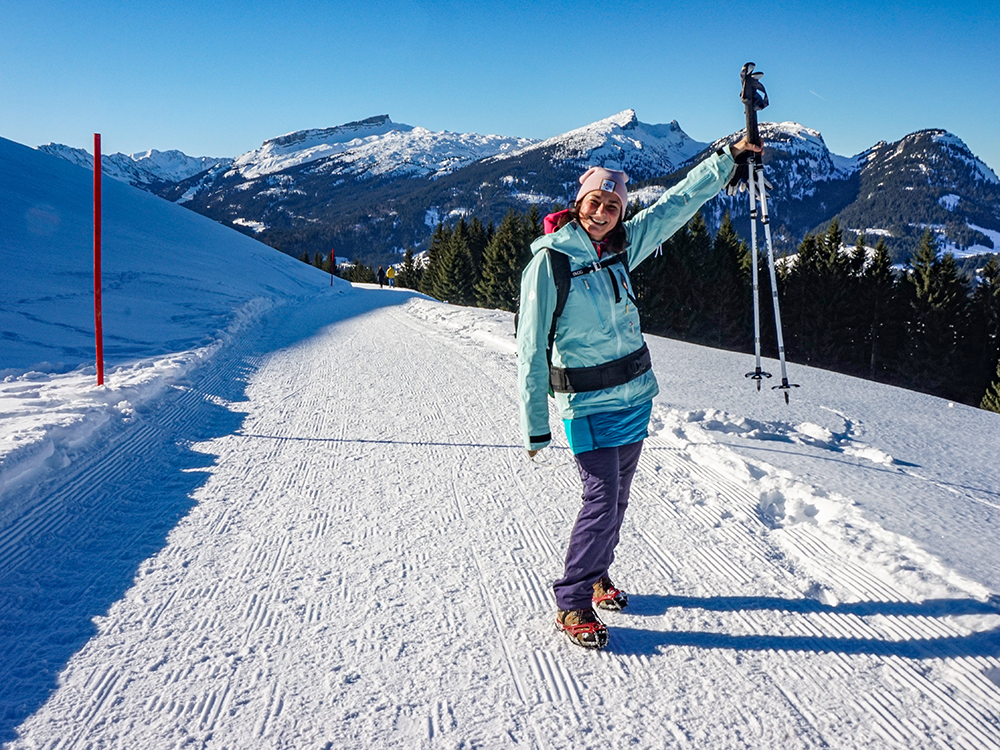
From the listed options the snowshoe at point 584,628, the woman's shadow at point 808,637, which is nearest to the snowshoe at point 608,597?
the woman's shadow at point 808,637

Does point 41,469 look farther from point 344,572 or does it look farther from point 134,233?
point 134,233

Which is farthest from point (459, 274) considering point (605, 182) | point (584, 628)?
point (584, 628)

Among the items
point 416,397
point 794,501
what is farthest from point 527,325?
point 416,397

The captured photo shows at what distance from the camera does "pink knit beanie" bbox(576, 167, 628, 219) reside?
267cm

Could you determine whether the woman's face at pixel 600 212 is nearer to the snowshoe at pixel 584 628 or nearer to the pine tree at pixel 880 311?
the snowshoe at pixel 584 628

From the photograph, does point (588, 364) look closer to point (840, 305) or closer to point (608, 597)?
point (608, 597)

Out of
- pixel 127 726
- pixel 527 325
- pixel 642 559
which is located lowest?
pixel 127 726

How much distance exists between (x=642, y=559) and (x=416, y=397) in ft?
14.7

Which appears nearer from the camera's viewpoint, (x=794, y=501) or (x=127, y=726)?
(x=127, y=726)

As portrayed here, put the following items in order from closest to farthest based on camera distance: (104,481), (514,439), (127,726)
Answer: (127,726)
(104,481)
(514,439)

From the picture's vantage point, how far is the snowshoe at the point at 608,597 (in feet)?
9.49

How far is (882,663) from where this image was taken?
8.13 ft

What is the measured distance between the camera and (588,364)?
2666 millimetres

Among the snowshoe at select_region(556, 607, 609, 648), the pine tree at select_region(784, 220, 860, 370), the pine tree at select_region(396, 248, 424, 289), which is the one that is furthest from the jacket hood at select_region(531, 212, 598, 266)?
the pine tree at select_region(396, 248, 424, 289)
